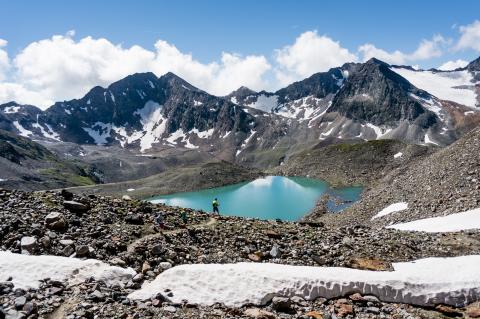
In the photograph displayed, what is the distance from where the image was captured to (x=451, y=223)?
3822 centimetres

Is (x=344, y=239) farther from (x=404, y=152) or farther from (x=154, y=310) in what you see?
(x=404, y=152)

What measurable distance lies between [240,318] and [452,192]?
39.7 m

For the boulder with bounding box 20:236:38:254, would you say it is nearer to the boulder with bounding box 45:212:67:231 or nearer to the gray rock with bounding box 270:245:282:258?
the boulder with bounding box 45:212:67:231

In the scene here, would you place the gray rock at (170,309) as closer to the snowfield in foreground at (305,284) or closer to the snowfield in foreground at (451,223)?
the snowfield in foreground at (305,284)

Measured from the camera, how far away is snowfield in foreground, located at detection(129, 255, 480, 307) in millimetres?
19172

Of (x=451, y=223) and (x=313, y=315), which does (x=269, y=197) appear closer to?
(x=451, y=223)

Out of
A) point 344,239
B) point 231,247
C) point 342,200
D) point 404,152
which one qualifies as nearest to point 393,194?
point 342,200

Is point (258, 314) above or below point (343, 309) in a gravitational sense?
below

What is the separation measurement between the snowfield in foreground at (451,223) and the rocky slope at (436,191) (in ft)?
7.33

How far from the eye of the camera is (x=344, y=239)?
2620 centimetres

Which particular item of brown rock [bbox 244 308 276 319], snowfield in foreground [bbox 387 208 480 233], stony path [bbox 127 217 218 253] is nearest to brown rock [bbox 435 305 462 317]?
brown rock [bbox 244 308 276 319]

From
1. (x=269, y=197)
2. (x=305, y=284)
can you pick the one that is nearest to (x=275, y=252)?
(x=305, y=284)

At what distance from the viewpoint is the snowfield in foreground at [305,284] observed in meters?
19.2

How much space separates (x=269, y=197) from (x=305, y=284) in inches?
3695
